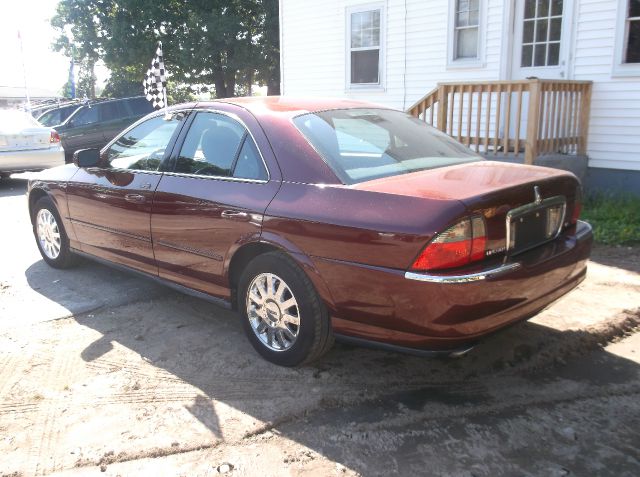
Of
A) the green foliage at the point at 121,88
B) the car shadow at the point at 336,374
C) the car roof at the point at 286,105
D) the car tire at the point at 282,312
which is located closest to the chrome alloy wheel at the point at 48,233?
the car shadow at the point at 336,374

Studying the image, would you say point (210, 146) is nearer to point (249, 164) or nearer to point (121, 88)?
point (249, 164)

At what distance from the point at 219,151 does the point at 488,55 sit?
6.54 metres

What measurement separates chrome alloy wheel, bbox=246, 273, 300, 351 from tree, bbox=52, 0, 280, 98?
21443 millimetres

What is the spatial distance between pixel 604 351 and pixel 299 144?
2.35 meters

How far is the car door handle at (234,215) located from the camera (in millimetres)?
3594

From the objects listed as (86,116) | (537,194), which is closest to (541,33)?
(537,194)

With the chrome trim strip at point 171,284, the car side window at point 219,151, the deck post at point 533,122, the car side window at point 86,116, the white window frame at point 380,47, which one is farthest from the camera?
the car side window at point 86,116

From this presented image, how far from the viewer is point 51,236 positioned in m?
5.75

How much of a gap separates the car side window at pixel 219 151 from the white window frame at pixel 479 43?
20.9 ft

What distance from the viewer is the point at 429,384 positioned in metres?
3.45

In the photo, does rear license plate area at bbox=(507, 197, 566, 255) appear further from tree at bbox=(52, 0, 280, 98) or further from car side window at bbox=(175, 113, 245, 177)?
tree at bbox=(52, 0, 280, 98)

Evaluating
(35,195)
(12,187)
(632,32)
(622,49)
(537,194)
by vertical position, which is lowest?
(12,187)

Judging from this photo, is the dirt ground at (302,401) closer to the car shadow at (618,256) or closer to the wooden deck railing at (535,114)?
the car shadow at (618,256)

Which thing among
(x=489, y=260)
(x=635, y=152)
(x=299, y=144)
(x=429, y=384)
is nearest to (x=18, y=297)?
(x=299, y=144)
